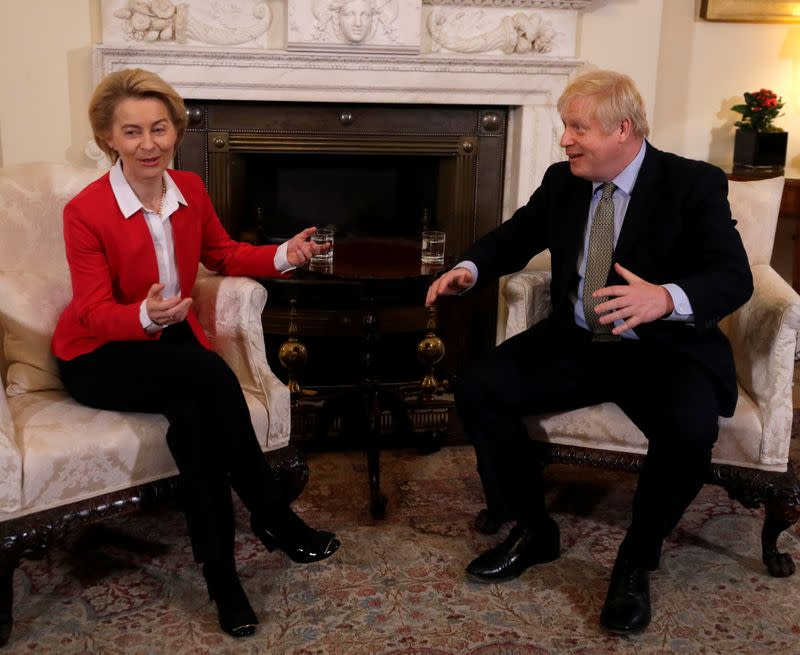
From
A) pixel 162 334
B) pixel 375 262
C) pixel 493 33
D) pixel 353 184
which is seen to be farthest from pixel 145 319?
pixel 353 184

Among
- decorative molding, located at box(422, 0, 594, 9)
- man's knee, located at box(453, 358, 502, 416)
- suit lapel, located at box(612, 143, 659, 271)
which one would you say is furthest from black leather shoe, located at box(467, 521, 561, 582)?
decorative molding, located at box(422, 0, 594, 9)

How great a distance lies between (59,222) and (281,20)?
1.23m

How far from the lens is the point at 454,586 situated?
240cm

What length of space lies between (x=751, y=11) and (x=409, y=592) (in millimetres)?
2793

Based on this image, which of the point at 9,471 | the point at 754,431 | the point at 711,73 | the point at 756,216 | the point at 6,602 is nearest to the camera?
the point at 9,471

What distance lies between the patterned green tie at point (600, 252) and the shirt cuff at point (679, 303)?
0.76 ft

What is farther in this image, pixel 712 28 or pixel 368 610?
pixel 712 28

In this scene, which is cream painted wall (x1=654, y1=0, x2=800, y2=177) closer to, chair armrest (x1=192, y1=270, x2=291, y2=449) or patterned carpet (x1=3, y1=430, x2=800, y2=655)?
patterned carpet (x1=3, y1=430, x2=800, y2=655)

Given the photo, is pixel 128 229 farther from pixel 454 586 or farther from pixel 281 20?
pixel 281 20

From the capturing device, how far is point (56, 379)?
7.97ft

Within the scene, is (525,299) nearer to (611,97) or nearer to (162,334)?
(611,97)

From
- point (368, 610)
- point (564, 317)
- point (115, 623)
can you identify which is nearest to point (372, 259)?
point (564, 317)

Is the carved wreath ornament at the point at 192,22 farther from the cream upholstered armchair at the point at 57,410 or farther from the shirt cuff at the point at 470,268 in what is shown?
the shirt cuff at the point at 470,268

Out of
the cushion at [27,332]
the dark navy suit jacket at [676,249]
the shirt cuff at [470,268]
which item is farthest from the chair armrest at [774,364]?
the cushion at [27,332]
